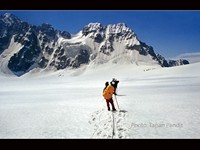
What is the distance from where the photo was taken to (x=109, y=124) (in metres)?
13.8

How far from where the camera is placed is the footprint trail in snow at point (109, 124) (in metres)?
12.0

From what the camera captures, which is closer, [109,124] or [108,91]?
[109,124]

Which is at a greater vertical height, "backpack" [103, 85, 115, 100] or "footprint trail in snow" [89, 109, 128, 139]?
"backpack" [103, 85, 115, 100]

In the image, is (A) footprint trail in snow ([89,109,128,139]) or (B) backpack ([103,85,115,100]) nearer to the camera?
(A) footprint trail in snow ([89,109,128,139])

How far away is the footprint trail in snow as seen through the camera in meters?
12.0

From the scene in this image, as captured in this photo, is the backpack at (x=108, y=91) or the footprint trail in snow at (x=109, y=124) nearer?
the footprint trail in snow at (x=109, y=124)

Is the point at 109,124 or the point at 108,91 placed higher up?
the point at 108,91

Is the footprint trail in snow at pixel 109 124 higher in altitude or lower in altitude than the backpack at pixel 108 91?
lower

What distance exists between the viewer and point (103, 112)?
690 inches
